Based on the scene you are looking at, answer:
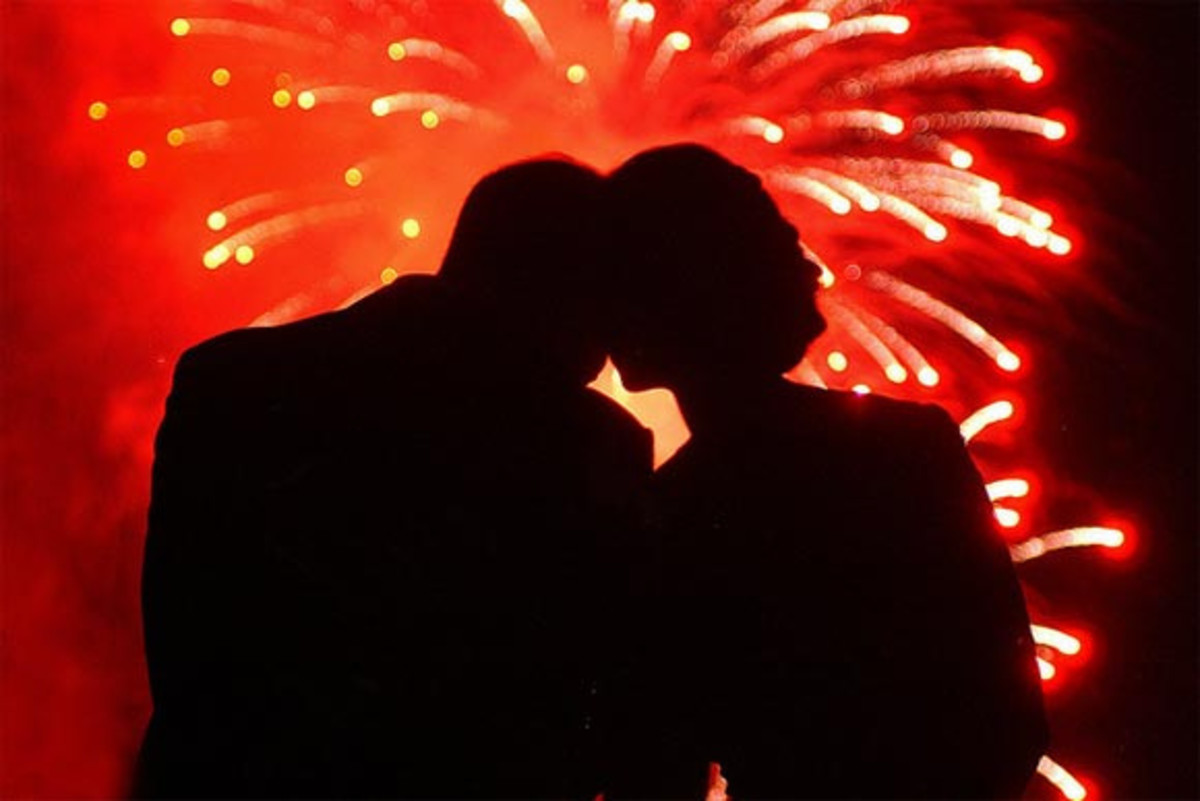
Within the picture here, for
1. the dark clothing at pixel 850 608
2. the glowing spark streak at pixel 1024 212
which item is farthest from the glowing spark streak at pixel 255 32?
the dark clothing at pixel 850 608

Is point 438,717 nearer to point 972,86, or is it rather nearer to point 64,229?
point 64,229

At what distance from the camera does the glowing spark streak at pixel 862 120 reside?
3.61 m

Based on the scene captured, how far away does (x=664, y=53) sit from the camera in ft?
12.4

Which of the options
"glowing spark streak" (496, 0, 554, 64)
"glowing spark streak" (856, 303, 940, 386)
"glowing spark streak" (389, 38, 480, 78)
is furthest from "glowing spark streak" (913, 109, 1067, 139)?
"glowing spark streak" (389, 38, 480, 78)

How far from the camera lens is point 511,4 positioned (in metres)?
3.65

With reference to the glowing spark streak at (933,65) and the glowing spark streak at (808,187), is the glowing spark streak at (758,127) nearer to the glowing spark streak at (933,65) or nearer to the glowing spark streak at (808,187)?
the glowing spark streak at (808,187)

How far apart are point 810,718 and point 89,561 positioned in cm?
264

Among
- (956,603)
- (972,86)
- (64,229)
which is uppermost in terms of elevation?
(972,86)

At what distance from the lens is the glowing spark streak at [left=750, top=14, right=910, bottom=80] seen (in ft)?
11.8

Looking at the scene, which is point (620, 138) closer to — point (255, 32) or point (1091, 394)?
point (255, 32)

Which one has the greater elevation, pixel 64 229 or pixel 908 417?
pixel 64 229

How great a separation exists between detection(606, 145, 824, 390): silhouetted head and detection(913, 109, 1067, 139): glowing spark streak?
2012mm

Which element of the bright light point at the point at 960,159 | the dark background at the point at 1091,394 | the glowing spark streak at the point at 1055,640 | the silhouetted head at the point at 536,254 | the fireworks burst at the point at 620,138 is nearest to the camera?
the silhouetted head at the point at 536,254

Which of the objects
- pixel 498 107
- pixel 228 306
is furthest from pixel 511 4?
pixel 228 306
